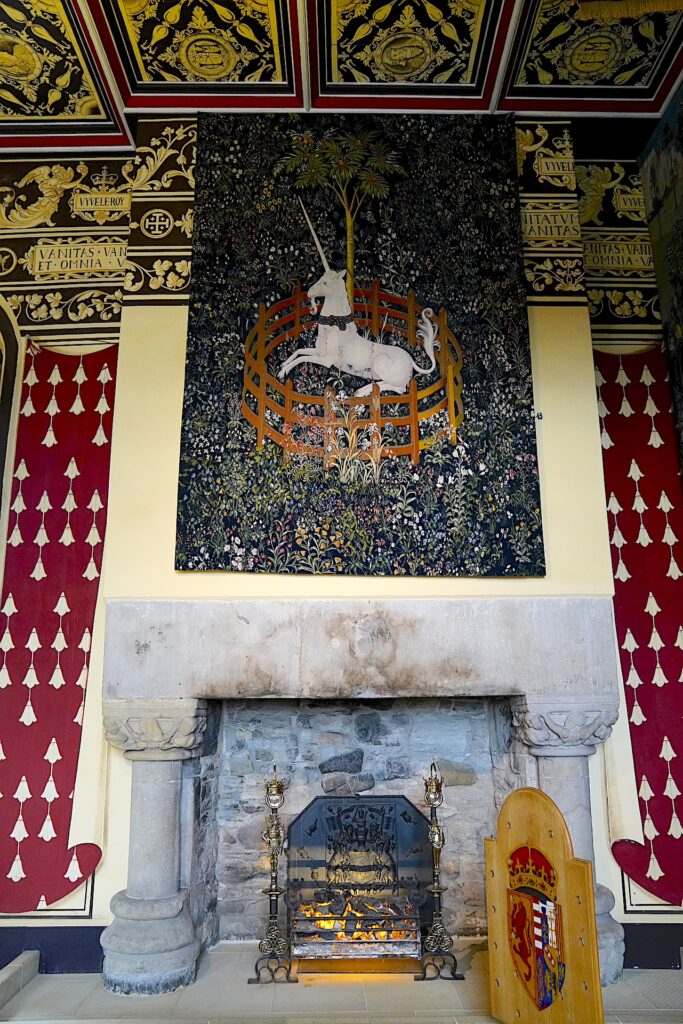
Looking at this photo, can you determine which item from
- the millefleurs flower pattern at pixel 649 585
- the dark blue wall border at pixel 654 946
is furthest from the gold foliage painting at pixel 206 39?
the dark blue wall border at pixel 654 946

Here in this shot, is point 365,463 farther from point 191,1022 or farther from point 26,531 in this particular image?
point 191,1022

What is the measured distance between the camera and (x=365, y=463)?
382 cm

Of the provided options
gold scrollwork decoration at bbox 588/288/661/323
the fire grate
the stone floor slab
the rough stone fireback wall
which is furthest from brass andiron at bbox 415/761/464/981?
Answer: gold scrollwork decoration at bbox 588/288/661/323

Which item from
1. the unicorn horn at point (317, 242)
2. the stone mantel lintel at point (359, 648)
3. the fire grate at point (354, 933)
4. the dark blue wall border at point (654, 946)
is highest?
the unicorn horn at point (317, 242)

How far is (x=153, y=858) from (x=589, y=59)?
180 inches

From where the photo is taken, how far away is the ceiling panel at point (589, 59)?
3.90 meters

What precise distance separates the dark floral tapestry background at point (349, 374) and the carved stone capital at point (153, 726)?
2.16 ft

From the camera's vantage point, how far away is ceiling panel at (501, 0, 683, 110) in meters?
3.90

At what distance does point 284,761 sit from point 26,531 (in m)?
1.85

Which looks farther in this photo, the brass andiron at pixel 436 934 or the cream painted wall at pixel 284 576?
the cream painted wall at pixel 284 576

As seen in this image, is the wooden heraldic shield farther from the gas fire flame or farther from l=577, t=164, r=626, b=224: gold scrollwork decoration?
l=577, t=164, r=626, b=224: gold scrollwork decoration

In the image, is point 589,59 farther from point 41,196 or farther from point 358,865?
point 358,865

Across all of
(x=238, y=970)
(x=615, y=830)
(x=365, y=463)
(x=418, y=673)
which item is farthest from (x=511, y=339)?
(x=238, y=970)

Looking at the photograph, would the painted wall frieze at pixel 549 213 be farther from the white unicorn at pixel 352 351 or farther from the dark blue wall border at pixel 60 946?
the dark blue wall border at pixel 60 946
